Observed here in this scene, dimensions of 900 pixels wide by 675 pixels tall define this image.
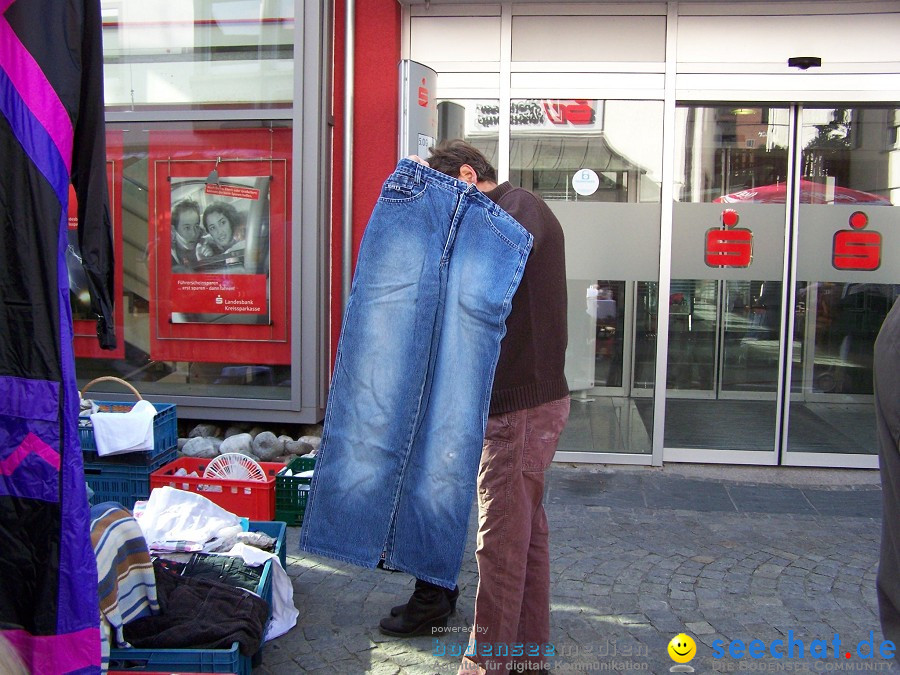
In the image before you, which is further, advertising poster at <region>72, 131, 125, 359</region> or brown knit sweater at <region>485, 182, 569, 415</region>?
advertising poster at <region>72, 131, 125, 359</region>

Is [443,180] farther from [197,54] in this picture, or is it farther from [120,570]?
[197,54]

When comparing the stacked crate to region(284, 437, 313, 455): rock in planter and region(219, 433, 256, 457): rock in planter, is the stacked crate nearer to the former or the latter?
region(219, 433, 256, 457): rock in planter

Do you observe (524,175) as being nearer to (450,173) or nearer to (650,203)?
(650,203)

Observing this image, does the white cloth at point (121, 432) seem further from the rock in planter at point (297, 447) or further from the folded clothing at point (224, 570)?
the rock in planter at point (297, 447)

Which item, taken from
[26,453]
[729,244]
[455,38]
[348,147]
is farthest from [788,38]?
[26,453]

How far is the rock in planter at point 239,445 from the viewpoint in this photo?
5637mm

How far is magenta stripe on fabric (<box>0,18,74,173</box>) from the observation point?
6.77 ft

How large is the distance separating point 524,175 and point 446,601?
3.70 meters


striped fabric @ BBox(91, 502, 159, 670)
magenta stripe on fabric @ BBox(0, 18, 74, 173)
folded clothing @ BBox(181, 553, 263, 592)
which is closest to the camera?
magenta stripe on fabric @ BBox(0, 18, 74, 173)

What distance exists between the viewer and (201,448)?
5.57 m

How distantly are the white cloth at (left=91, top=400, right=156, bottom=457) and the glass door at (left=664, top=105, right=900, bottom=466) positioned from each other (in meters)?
3.83

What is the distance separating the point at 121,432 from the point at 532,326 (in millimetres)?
2698

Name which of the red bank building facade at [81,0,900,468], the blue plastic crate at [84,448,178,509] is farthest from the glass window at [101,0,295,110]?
the blue plastic crate at [84,448,178,509]

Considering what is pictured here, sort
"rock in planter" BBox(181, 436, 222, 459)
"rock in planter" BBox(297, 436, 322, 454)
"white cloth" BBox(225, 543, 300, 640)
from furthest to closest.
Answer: "rock in planter" BBox(297, 436, 322, 454)
"rock in planter" BBox(181, 436, 222, 459)
"white cloth" BBox(225, 543, 300, 640)
